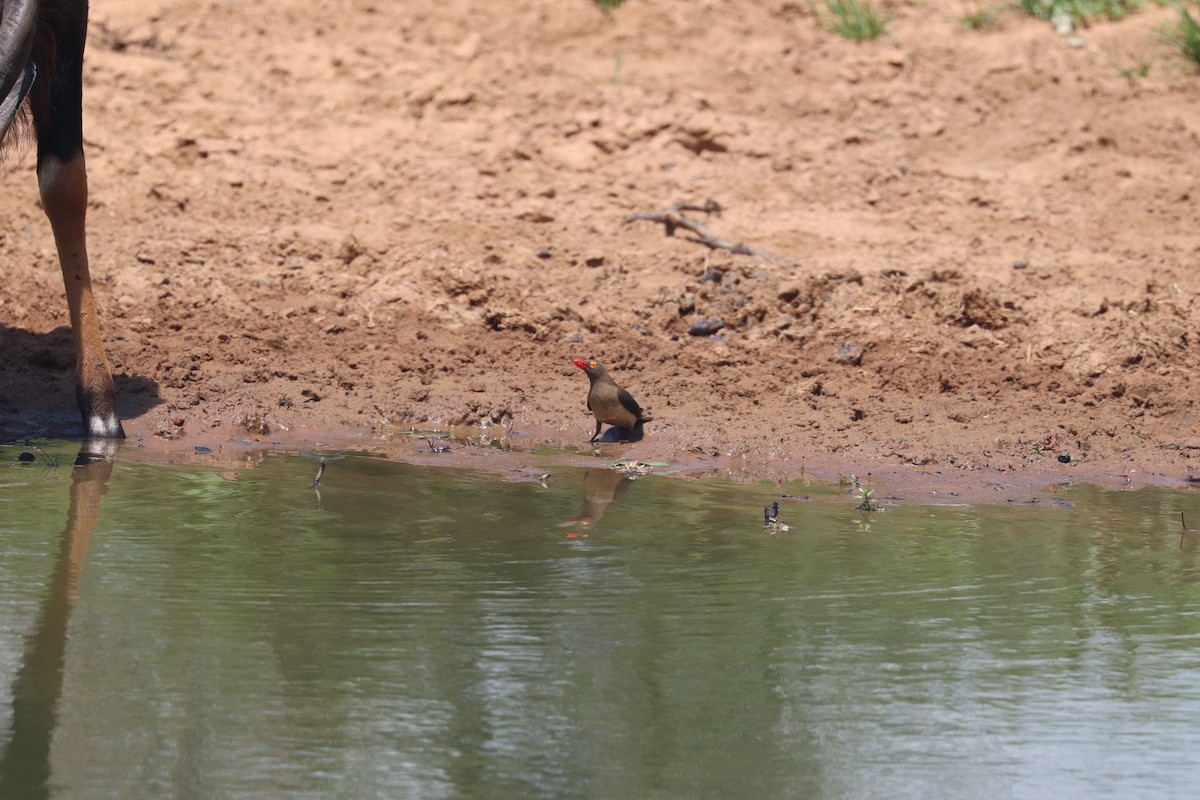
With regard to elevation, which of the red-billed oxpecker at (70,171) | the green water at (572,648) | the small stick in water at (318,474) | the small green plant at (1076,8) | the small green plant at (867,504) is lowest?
the green water at (572,648)

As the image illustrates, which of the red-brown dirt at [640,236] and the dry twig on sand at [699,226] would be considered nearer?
the red-brown dirt at [640,236]

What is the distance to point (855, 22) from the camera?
39.0 ft

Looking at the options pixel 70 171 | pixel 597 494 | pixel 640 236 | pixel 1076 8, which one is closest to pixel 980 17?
pixel 1076 8

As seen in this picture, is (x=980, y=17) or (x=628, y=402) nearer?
(x=628, y=402)

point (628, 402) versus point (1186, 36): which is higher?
point (1186, 36)

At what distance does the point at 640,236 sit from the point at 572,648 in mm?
5779

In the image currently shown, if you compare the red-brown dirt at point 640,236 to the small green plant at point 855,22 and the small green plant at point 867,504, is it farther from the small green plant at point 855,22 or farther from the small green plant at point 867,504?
the small green plant at point 867,504

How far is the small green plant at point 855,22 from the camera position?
467 inches

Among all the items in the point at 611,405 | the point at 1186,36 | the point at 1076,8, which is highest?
the point at 1076,8

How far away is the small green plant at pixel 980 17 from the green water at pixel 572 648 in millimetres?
6625

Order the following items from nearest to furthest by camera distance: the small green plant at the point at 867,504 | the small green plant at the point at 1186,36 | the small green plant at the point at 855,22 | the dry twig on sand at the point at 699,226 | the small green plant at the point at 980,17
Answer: the small green plant at the point at 867,504 → the dry twig on sand at the point at 699,226 → the small green plant at the point at 1186,36 → the small green plant at the point at 855,22 → the small green plant at the point at 980,17

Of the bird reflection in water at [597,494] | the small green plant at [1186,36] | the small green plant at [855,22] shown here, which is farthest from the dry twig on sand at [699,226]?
the small green plant at [1186,36]

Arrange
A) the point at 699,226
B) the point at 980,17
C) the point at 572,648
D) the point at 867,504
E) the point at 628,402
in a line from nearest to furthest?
the point at 572,648
the point at 867,504
the point at 628,402
the point at 699,226
the point at 980,17

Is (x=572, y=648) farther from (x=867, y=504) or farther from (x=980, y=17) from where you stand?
(x=980, y=17)
